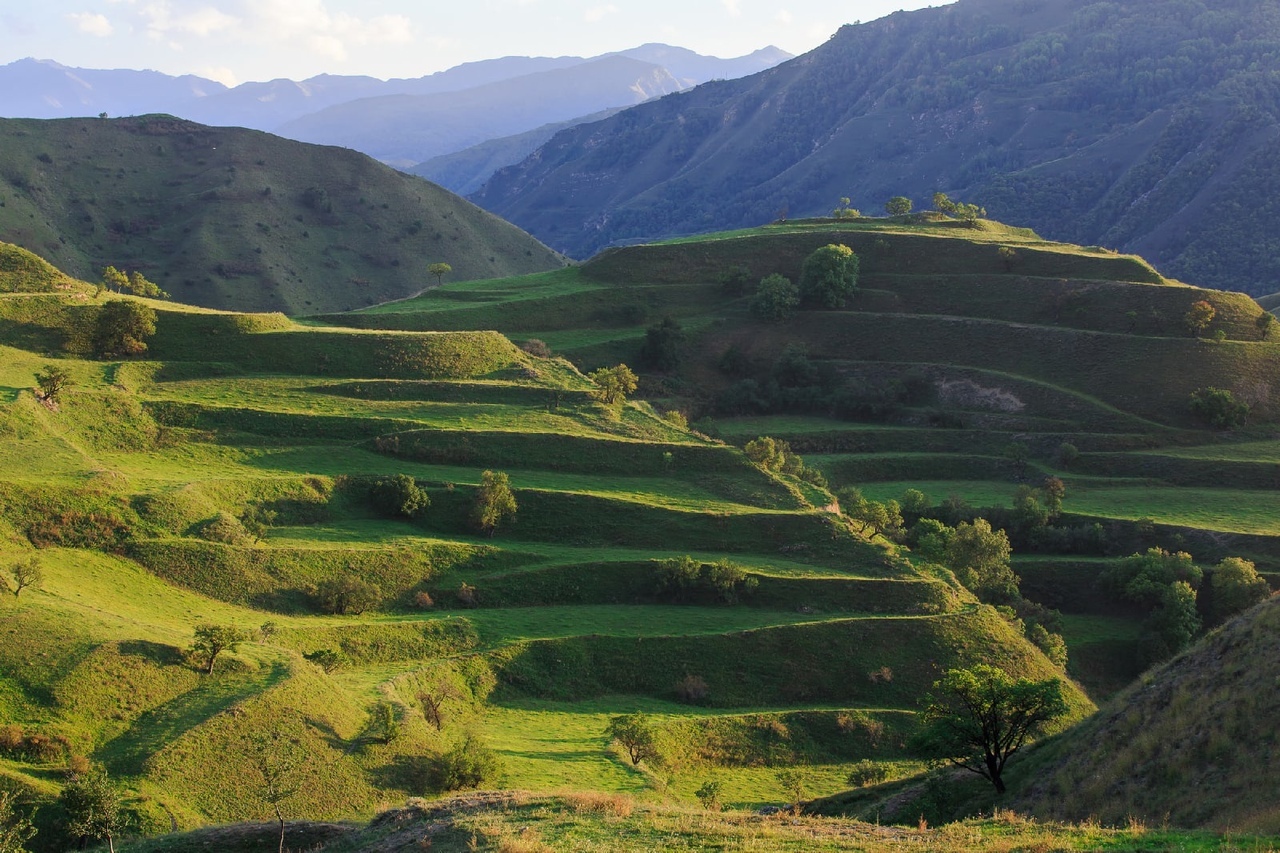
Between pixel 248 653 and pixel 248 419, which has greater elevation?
pixel 248 419

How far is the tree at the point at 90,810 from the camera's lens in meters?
29.1

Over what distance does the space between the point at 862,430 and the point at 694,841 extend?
68.1m

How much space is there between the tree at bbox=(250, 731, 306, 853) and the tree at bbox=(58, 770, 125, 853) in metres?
4.44

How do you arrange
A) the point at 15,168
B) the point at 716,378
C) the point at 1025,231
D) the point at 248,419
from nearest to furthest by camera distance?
the point at 248,419
the point at 716,378
the point at 1025,231
the point at 15,168

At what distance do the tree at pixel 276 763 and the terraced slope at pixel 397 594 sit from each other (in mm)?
252

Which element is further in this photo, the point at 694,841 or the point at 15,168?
the point at 15,168

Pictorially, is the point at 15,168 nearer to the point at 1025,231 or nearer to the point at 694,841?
the point at 1025,231

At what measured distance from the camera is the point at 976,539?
2467 inches

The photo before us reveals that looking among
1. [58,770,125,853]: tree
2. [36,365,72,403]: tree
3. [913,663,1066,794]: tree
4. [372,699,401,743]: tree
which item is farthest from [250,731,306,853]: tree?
[36,365,72,403]: tree

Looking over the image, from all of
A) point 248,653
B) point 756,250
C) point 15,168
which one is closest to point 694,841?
point 248,653

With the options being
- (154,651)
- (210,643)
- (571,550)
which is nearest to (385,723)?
(210,643)

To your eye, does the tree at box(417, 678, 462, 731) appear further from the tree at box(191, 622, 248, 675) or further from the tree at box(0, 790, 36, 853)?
the tree at box(0, 790, 36, 853)

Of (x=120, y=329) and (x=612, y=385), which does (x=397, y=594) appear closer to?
(x=612, y=385)

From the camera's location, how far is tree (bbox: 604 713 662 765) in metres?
41.9
